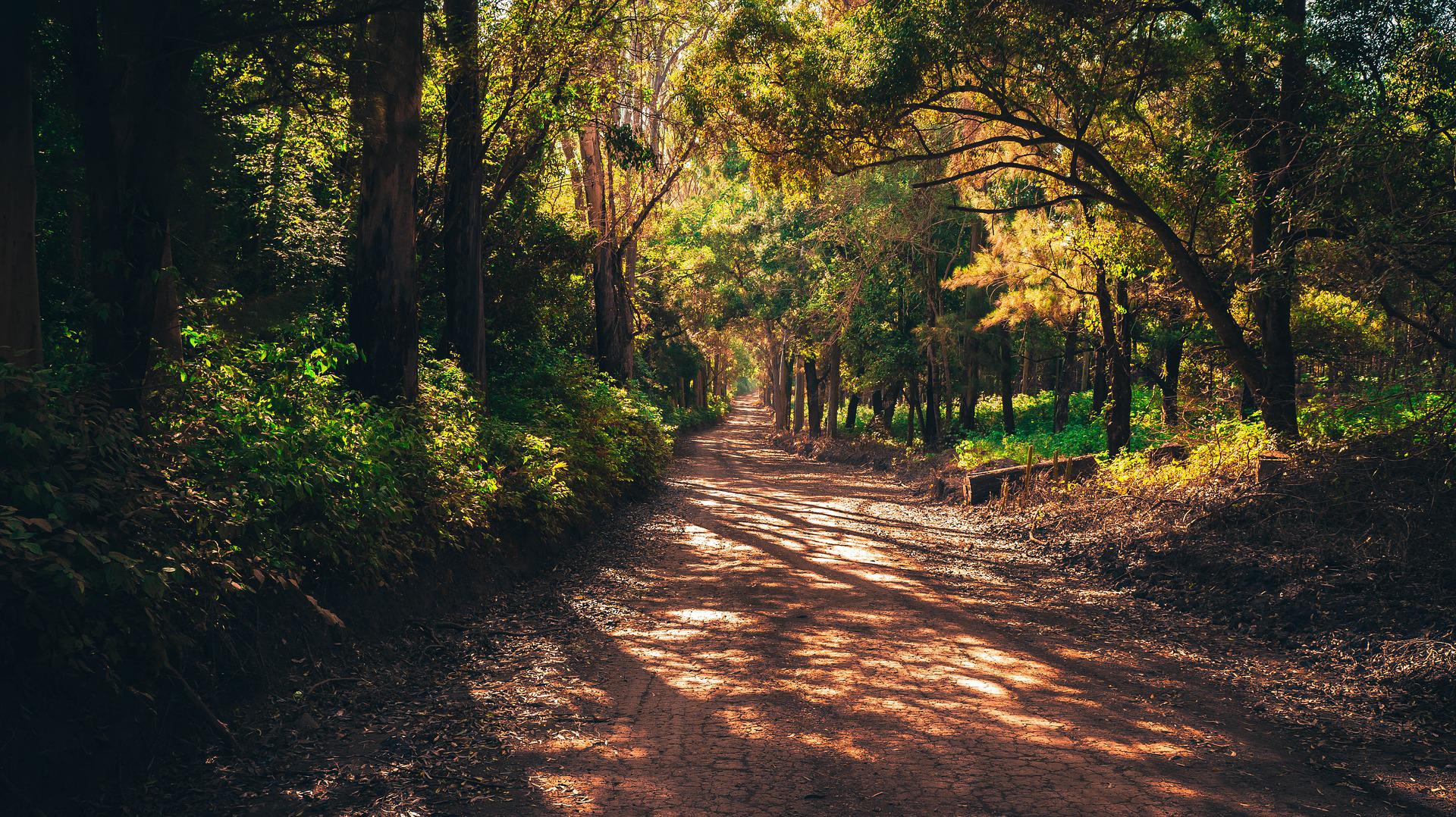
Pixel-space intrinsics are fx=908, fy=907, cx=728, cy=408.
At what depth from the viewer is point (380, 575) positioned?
24.9ft

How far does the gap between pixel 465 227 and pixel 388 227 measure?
3.83 metres

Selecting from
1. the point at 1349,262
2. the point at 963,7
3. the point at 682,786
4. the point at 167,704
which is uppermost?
the point at 963,7

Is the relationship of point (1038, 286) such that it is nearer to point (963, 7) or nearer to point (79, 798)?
point (963, 7)

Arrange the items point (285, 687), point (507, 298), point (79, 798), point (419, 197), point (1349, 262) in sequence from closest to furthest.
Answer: point (79, 798)
point (285, 687)
point (1349, 262)
point (419, 197)
point (507, 298)

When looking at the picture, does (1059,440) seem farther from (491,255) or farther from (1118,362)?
(491,255)

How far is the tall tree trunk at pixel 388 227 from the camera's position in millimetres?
10898

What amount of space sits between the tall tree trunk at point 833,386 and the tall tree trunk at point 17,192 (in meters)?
31.0

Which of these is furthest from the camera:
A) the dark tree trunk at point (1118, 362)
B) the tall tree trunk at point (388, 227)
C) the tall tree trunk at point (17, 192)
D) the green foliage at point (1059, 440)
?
the green foliage at point (1059, 440)

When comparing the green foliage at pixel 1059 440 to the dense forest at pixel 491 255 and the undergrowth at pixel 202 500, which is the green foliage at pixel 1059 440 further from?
the undergrowth at pixel 202 500

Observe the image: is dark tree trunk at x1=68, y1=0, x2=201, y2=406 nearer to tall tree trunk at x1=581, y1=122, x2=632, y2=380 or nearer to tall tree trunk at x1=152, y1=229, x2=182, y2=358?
tall tree trunk at x1=152, y1=229, x2=182, y2=358

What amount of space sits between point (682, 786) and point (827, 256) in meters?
34.1

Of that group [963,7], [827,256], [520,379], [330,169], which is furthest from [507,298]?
[827,256]

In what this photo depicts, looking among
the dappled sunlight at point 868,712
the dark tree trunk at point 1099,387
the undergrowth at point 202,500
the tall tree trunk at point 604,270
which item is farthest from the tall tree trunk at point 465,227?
the dark tree trunk at point 1099,387

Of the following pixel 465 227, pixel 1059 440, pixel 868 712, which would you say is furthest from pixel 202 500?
pixel 1059 440
